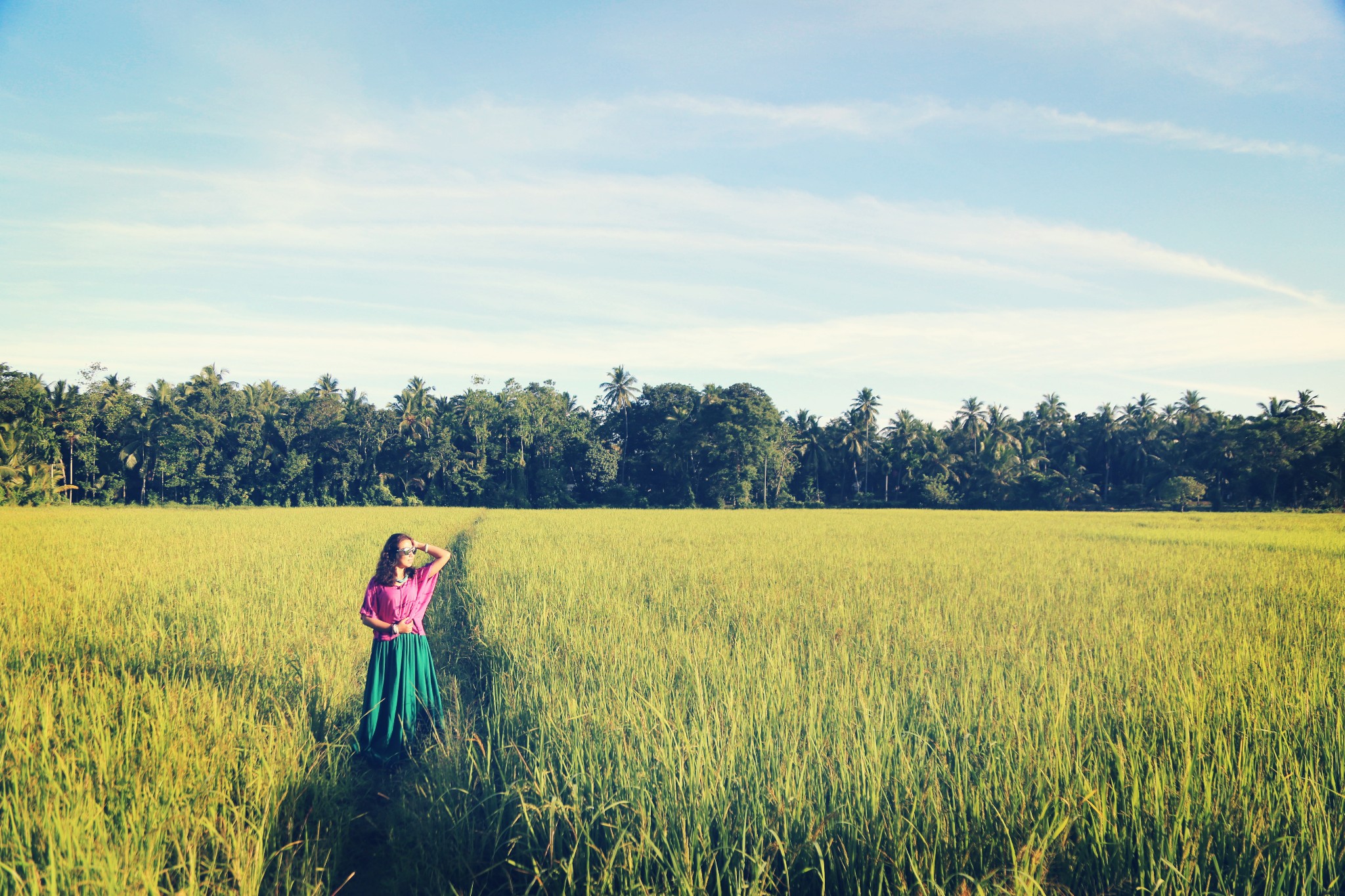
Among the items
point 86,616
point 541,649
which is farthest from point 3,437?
point 541,649

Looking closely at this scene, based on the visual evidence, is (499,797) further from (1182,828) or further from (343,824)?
(1182,828)

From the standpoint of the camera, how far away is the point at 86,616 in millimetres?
5602

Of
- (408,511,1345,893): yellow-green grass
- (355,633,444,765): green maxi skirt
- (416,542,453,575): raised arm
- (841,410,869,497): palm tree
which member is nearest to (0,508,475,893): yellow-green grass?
(355,633,444,765): green maxi skirt

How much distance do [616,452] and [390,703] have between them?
4604cm

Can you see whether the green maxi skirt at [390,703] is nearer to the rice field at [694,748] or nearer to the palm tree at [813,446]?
the rice field at [694,748]

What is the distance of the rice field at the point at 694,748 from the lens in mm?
2303

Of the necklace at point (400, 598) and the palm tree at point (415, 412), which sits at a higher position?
the palm tree at point (415, 412)

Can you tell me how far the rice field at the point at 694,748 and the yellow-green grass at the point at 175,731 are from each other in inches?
0.9

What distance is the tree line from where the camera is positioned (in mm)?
40781

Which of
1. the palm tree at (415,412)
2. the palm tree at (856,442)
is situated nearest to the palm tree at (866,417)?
the palm tree at (856,442)

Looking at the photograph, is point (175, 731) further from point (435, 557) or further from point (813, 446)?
point (813, 446)

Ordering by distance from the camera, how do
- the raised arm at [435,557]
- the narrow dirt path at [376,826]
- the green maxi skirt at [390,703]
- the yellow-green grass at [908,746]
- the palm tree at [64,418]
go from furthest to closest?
the palm tree at [64,418], the raised arm at [435,557], the green maxi skirt at [390,703], the narrow dirt path at [376,826], the yellow-green grass at [908,746]

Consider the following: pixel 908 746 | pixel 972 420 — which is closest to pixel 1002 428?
pixel 972 420

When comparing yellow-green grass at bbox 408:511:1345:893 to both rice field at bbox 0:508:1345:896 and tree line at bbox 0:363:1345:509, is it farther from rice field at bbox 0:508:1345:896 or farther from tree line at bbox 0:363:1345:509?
tree line at bbox 0:363:1345:509
